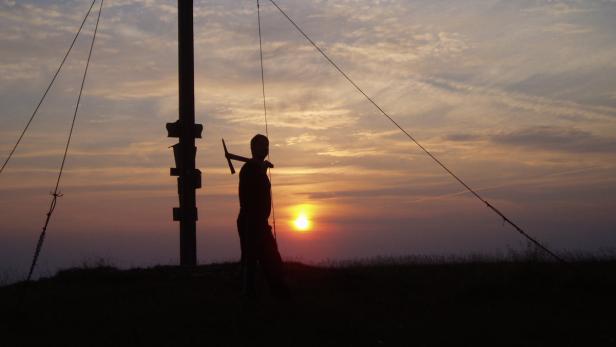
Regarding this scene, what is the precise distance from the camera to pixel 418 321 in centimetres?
1002

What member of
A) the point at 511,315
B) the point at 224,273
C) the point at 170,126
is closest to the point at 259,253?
the point at 224,273

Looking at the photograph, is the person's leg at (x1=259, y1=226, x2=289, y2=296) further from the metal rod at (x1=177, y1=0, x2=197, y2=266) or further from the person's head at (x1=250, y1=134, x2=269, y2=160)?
the metal rod at (x1=177, y1=0, x2=197, y2=266)

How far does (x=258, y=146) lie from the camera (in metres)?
11.0

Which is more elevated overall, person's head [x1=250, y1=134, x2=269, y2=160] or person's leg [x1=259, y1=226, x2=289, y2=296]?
person's head [x1=250, y1=134, x2=269, y2=160]

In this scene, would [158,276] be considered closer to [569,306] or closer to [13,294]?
[13,294]

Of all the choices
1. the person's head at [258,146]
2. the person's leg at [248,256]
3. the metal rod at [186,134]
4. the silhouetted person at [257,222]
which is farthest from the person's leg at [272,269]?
the metal rod at [186,134]

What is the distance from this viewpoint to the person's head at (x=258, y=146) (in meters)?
11.0

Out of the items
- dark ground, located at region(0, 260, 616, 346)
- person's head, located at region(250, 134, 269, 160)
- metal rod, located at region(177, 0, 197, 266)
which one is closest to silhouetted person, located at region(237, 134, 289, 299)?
person's head, located at region(250, 134, 269, 160)

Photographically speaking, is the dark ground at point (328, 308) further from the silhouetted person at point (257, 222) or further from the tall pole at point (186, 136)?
the tall pole at point (186, 136)

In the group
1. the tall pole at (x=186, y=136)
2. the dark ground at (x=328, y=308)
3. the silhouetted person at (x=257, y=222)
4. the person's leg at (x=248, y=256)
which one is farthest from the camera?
the tall pole at (x=186, y=136)

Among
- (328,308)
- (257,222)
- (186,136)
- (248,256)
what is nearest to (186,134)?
(186,136)

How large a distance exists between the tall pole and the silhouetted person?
367cm

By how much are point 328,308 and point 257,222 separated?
1.71 m

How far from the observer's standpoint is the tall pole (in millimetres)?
14406
